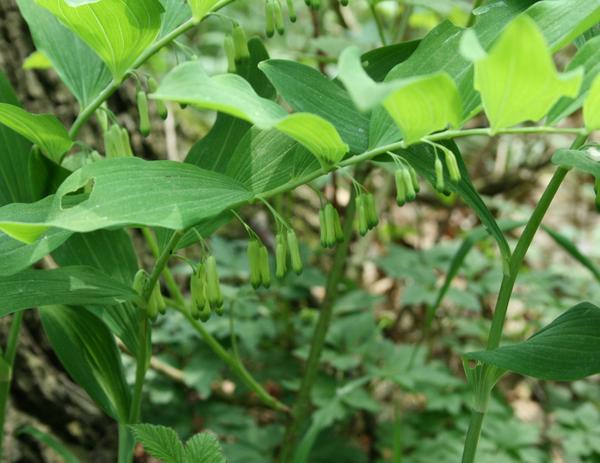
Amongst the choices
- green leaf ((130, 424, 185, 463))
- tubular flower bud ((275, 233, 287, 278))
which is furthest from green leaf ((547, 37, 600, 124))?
green leaf ((130, 424, 185, 463))

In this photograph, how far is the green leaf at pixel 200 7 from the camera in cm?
82

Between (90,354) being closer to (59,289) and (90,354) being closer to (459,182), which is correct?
(59,289)

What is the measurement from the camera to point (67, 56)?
3.43ft

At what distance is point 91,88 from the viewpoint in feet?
3.39

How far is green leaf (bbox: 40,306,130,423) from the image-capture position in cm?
106

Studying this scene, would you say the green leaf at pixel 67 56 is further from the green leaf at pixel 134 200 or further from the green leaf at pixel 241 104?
the green leaf at pixel 241 104

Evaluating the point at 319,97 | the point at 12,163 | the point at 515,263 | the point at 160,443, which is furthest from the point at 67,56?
the point at 515,263

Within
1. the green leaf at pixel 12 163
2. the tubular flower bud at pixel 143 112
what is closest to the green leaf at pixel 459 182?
the tubular flower bud at pixel 143 112

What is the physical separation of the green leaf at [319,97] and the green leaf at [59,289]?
1.10 feet

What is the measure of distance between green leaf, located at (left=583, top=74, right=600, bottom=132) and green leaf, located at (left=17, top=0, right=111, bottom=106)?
2.24ft

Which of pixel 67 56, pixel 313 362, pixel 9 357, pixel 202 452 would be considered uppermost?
pixel 67 56

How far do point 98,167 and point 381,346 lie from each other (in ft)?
3.79

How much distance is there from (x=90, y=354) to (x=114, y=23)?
0.51 metres

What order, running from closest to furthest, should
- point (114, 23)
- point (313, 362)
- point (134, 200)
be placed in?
1. point (134, 200)
2. point (114, 23)
3. point (313, 362)
